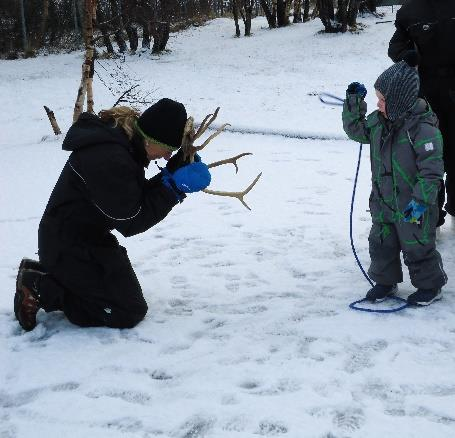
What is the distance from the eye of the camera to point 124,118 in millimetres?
2902

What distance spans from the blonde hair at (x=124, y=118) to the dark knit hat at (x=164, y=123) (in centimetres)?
8

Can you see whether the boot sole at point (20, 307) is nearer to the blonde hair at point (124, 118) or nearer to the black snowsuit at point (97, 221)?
the black snowsuit at point (97, 221)

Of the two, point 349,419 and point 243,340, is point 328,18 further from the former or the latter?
point 349,419

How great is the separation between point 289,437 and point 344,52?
1488cm

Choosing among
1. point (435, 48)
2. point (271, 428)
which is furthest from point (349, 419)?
point (435, 48)

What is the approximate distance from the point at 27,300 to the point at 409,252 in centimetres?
199

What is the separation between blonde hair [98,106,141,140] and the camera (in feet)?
9.47

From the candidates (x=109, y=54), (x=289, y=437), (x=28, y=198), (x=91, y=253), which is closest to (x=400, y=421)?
(x=289, y=437)

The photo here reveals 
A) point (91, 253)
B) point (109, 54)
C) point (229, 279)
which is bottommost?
point (229, 279)

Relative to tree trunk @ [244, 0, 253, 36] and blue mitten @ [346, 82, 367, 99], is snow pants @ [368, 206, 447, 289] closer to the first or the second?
blue mitten @ [346, 82, 367, 99]

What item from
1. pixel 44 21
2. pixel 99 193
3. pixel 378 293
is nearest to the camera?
pixel 99 193

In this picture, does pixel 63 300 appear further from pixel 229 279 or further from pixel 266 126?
pixel 266 126

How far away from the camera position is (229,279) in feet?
12.2

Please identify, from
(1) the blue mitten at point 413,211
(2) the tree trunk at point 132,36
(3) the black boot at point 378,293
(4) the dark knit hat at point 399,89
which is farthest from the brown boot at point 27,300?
(2) the tree trunk at point 132,36
